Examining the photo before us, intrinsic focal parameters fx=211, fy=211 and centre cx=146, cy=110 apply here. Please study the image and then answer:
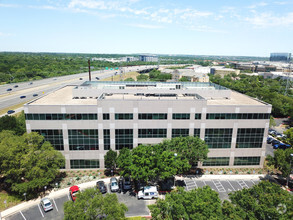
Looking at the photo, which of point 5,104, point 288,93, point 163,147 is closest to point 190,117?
point 163,147

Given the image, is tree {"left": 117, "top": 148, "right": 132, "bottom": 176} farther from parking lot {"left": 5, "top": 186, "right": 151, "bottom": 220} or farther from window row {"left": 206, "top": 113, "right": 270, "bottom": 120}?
window row {"left": 206, "top": 113, "right": 270, "bottom": 120}

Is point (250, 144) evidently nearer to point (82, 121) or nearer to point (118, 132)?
point (118, 132)

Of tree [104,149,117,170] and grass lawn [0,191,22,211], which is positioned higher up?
tree [104,149,117,170]

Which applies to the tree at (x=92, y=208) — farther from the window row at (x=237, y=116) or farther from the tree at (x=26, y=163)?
the window row at (x=237, y=116)

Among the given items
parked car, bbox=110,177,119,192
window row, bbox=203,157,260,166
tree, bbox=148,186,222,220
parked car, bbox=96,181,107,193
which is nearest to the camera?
tree, bbox=148,186,222,220

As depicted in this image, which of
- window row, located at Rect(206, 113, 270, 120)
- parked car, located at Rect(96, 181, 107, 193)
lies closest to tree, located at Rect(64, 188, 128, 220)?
parked car, located at Rect(96, 181, 107, 193)

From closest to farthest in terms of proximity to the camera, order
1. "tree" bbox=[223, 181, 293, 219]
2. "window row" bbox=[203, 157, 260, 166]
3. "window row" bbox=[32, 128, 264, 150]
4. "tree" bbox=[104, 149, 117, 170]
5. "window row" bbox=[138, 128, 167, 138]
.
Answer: "tree" bbox=[223, 181, 293, 219] → "tree" bbox=[104, 149, 117, 170] → "window row" bbox=[32, 128, 264, 150] → "window row" bbox=[138, 128, 167, 138] → "window row" bbox=[203, 157, 260, 166]

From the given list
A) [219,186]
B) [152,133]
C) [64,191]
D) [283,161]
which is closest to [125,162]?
[152,133]

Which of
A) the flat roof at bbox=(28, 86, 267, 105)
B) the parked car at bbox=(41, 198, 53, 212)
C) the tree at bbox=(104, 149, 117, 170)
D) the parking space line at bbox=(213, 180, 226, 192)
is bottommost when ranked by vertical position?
the parking space line at bbox=(213, 180, 226, 192)
